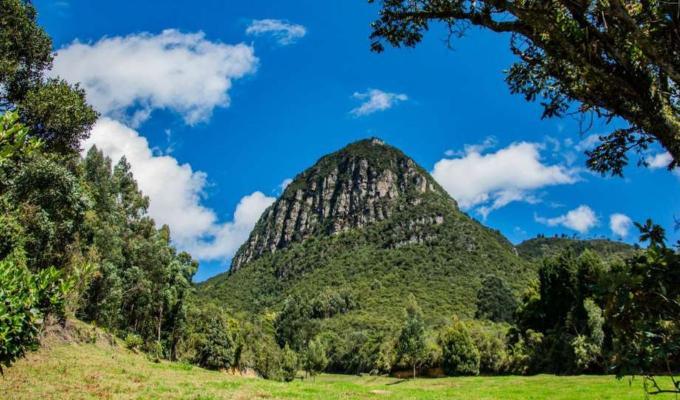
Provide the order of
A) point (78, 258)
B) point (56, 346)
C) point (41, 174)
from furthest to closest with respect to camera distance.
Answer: point (78, 258) < point (56, 346) < point (41, 174)

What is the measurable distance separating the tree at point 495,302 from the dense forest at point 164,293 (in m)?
0.57

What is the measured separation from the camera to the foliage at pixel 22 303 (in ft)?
16.6

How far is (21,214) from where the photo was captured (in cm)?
2483

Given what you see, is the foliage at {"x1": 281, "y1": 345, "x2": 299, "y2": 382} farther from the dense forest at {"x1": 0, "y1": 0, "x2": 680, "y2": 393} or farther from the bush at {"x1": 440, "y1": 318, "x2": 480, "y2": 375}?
the bush at {"x1": 440, "y1": 318, "x2": 480, "y2": 375}

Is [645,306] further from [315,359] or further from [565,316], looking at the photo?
[315,359]

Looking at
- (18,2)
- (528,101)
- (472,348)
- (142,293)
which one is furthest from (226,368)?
(528,101)

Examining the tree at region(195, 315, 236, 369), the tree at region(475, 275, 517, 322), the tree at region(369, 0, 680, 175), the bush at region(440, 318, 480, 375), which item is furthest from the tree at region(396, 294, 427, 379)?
the tree at region(369, 0, 680, 175)

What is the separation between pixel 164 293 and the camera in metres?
50.5

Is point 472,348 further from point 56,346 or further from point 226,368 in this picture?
point 56,346

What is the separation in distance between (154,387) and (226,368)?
51.5m

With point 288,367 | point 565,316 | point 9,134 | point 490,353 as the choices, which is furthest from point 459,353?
point 9,134

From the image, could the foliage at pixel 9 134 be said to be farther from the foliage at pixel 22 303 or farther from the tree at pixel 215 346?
the tree at pixel 215 346

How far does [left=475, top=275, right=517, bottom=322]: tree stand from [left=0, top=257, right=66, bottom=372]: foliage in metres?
133

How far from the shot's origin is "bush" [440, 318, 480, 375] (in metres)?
66.8
